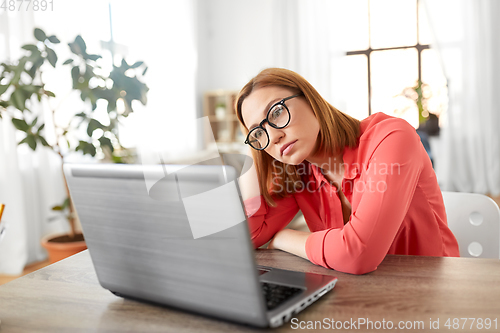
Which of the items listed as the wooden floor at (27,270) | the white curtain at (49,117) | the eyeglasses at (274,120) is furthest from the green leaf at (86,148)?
the eyeglasses at (274,120)

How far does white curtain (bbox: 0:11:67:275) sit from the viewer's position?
8.89 feet

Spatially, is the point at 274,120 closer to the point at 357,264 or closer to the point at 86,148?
the point at 357,264

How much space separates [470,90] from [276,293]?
4679mm

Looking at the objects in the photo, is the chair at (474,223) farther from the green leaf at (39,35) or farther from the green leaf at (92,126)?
the green leaf at (39,35)

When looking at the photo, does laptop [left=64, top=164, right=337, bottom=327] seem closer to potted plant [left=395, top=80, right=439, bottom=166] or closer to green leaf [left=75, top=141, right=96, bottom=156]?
green leaf [left=75, top=141, right=96, bottom=156]

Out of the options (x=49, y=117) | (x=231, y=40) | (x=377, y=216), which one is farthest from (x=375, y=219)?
(x=231, y=40)

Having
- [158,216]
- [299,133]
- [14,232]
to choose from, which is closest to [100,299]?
[158,216]

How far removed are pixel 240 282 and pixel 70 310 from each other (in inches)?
13.1

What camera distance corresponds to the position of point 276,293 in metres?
0.61

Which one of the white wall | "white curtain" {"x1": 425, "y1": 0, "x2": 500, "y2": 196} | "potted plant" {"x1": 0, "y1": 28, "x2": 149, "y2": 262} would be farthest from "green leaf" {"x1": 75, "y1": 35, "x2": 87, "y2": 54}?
"white curtain" {"x1": 425, "y1": 0, "x2": 500, "y2": 196}

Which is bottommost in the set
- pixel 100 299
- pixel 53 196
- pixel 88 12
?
pixel 53 196

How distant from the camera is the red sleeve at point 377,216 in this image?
0.78m

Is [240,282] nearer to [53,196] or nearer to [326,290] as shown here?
[326,290]

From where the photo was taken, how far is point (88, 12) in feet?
11.3
